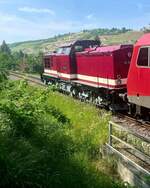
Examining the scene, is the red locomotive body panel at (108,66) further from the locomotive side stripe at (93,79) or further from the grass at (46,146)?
the grass at (46,146)

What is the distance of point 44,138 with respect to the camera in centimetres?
1242

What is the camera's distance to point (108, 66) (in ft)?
68.9

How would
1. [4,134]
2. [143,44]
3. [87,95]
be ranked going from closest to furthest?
[4,134] → [143,44] → [87,95]

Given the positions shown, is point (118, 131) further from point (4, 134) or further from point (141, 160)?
point (4, 134)

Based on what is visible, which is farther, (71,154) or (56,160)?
(71,154)

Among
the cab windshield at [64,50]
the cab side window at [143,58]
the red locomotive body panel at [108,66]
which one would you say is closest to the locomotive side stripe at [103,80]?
the red locomotive body panel at [108,66]

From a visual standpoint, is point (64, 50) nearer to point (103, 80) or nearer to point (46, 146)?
point (103, 80)

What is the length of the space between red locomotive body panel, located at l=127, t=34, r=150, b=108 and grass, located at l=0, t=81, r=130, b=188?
165 centimetres

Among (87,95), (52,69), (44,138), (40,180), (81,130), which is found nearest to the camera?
(40,180)

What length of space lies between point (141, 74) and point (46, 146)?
17.7ft

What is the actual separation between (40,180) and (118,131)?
4583 mm

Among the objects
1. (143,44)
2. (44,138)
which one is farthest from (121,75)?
(44,138)

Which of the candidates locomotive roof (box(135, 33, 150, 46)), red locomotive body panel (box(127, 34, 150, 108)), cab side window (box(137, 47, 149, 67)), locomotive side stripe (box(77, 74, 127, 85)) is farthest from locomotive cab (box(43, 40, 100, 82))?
cab side window (box(137, 47, 149, 67))

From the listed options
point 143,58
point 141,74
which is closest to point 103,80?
point 141,74
